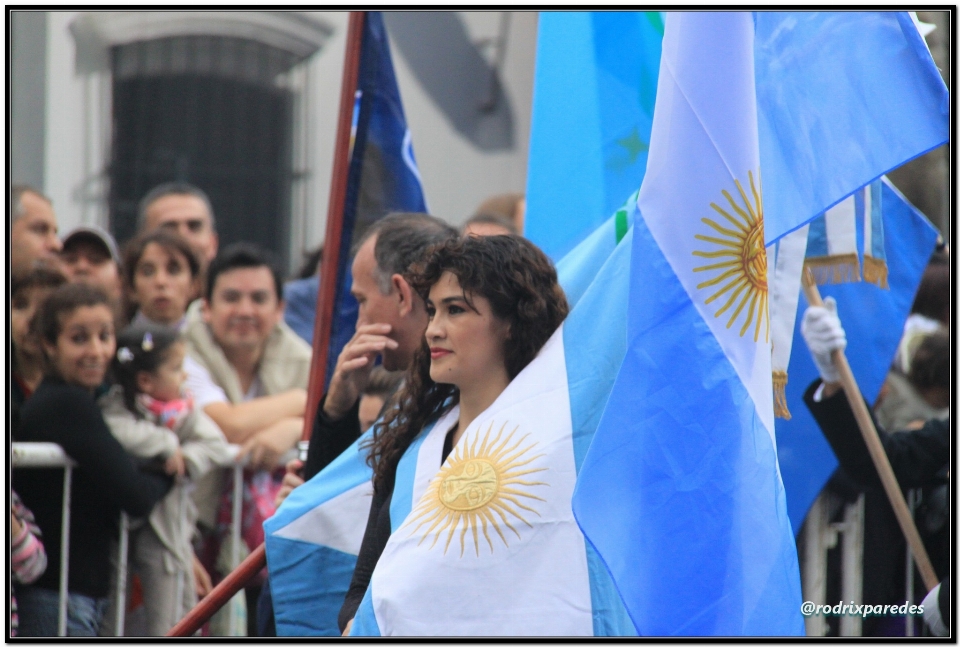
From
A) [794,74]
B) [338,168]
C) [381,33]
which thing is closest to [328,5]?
[381,33]

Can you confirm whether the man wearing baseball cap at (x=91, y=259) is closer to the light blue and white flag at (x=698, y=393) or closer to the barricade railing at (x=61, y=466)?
the barricade railing at (x=61, y=466)

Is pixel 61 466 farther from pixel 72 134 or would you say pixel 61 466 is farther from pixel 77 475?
pixel 72 134

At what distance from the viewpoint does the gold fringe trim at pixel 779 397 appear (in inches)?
116

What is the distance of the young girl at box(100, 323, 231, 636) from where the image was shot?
4043 mm

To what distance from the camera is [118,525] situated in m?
4.00

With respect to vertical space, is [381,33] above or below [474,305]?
above

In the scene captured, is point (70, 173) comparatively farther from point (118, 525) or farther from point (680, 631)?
point (680, 631)

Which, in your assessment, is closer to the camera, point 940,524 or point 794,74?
point 794,74

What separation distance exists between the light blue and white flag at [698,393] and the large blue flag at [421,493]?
170mm

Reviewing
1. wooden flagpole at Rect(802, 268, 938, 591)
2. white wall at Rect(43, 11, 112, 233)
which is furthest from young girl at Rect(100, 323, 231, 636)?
white wall at Rect(43, 11, 112, 233)

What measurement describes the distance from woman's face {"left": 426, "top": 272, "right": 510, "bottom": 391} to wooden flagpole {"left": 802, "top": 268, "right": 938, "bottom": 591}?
1073mm

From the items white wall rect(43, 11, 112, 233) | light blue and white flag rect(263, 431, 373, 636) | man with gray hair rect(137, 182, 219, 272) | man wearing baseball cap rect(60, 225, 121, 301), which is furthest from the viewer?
white wall rect(43, 11, 112, 233)

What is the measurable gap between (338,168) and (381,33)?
474 millimetres

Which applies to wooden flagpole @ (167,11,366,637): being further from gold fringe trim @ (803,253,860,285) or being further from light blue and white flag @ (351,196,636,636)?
gold fringe trim @ (803,253,860,285)
